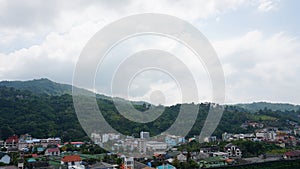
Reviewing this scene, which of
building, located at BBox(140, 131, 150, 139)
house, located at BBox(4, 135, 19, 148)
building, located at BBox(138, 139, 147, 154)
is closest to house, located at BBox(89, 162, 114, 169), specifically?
building, located at BBox(138, 139, 147, 154)

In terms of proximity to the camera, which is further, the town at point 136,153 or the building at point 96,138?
the building at point 96,138

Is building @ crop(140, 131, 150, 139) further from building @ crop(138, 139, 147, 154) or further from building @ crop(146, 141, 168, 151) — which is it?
building @ crop(138, 139, 147, 154)

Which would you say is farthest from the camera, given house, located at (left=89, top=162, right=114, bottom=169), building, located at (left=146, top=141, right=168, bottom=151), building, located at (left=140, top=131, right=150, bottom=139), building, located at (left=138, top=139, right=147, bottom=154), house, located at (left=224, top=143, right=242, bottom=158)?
building, located at (left=140, top=131, right=150, bottom=139)

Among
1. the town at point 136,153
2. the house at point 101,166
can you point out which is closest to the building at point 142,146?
the town at point 136,153

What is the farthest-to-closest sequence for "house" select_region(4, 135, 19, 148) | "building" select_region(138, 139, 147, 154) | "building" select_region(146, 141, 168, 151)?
1. "house" select_region(4, 135, 19, 148)
2. "building" select_region(146, 141, 168, 151)
3. "building" select_region(138, 139, 147, 154)

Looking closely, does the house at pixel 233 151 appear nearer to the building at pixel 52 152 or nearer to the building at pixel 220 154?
the building at pixel 220 154

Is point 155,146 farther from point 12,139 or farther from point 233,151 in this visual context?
point 12,139

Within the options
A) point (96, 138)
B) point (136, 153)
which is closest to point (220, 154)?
point (136, 153)

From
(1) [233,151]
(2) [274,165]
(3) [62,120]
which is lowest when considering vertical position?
(2) [274,165]
